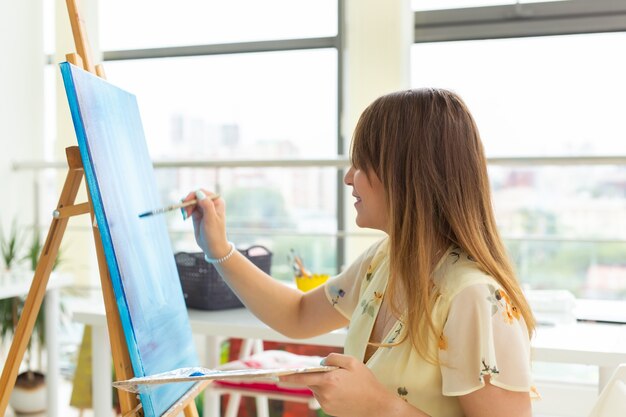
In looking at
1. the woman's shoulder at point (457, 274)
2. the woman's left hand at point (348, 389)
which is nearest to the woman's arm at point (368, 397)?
the woman's left hand at point (348, 389)

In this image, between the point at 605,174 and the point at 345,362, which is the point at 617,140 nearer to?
the point at 605,174

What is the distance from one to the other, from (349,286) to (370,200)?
319 mm

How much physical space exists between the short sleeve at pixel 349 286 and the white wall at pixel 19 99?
285cm

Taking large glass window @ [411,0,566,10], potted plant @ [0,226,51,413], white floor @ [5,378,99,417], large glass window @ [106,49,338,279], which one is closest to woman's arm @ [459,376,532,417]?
white floor @ [5,378,99,417]

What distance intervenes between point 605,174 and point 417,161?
290 cm

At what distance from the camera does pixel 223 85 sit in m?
4.25

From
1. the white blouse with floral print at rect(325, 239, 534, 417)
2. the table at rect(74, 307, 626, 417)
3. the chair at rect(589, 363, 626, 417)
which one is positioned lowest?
the table at rect(74, 307, 626, 417)

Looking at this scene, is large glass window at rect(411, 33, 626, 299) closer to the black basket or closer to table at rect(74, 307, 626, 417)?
table at rect(74, 307, 626, 417)

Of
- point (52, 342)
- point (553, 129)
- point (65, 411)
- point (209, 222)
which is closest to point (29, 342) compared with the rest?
point (65, 411)

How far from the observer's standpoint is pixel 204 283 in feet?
7.36

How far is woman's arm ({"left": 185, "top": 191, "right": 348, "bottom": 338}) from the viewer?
5.06 feet

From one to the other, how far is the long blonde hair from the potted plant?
8.22 ft

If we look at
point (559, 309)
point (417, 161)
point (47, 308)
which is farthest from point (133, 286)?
point (47, 308)

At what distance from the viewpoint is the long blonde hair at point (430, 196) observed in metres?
1.19
